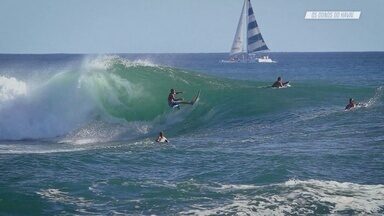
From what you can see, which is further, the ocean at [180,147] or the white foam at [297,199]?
the ocean at [180,147]

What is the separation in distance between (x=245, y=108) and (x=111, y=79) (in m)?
8.65

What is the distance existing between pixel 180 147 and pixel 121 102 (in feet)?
38.8

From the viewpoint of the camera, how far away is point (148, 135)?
25594mm

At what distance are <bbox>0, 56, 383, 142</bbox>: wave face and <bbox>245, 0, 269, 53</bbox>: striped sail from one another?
191 ft

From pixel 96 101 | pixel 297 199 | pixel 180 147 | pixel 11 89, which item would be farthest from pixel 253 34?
pixel 297 199

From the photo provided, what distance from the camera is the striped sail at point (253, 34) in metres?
92.9

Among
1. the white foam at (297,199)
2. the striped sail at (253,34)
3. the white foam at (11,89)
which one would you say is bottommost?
the white foam at (297,199)

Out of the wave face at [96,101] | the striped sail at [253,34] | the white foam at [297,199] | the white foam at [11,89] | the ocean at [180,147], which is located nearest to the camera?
the white foam at [297,199]

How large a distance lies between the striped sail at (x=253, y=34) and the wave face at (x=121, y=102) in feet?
191

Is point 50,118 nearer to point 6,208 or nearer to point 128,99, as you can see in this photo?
point 128,99

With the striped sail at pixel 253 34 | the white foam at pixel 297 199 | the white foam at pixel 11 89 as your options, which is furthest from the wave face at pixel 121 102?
the striped sail at pixel 253 34

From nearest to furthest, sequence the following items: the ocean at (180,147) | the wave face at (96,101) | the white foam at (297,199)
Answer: the white foam at (297,199), the ocean at (180,147), the wave face at (96,101)

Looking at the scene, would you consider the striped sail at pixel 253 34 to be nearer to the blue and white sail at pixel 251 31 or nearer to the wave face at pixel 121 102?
the blue and white sail at pixel 251 31

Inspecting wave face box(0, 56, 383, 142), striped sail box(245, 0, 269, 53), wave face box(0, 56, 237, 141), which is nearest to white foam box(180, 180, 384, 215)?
wave face box(0, 56, 383, 142)
